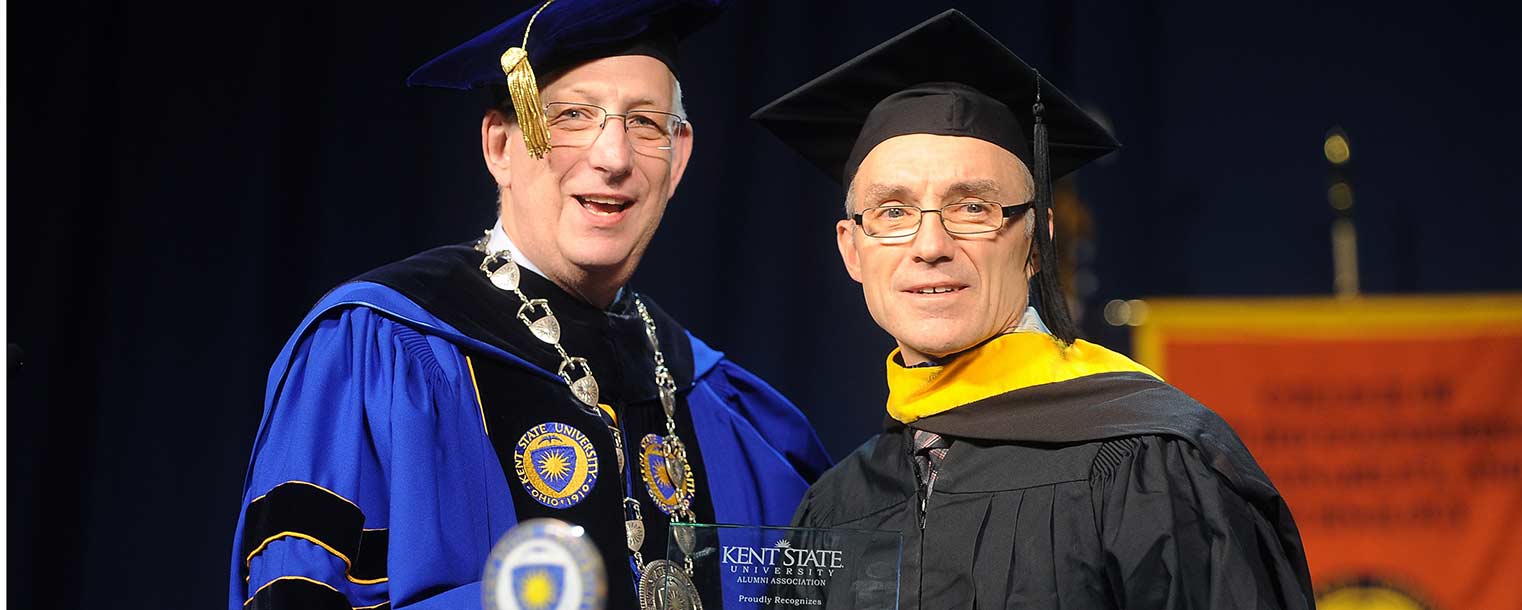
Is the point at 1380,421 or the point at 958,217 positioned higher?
the point at 958,217

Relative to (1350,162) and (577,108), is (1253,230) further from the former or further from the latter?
(577,108)

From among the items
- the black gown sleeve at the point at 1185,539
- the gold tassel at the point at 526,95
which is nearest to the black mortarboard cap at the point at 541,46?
the gold tassel at the point at 526,95

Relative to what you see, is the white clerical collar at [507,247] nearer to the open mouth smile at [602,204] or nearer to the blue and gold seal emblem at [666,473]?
the open mouth smile at [602,204]

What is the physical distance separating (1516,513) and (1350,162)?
1309mm

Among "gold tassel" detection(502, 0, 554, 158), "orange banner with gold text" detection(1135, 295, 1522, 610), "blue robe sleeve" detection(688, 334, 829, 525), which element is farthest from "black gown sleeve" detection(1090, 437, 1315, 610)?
"orange banner with gold text" detection(1135, 295, 1522, 610)

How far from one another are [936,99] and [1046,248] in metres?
0.31

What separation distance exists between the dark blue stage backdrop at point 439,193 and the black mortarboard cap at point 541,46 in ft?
5.83

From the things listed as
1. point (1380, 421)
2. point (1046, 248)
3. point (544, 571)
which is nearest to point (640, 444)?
point (544, 571)

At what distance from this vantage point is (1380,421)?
4406 mm

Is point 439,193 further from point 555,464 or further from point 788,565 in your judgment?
point 788,565

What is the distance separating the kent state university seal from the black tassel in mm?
873

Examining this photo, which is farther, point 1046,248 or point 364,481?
point 1046,248

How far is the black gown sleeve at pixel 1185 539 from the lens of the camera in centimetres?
192

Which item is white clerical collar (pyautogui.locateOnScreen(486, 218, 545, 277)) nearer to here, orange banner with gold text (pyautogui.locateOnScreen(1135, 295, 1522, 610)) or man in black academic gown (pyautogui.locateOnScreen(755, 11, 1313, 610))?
man in black academic gown (pyautogui.locateOnScreen(755, 11, 1313, 610))
